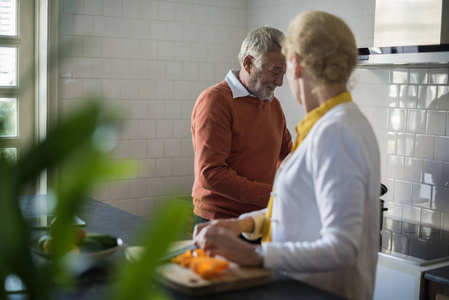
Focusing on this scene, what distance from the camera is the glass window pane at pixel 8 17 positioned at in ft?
13.1

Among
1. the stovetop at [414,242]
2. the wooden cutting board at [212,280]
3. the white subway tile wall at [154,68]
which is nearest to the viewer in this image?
the wooden cutting board at [212,280]

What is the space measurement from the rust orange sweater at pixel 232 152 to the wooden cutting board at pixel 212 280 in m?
1.04

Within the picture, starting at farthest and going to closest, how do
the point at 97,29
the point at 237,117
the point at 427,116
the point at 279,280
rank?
the point at 97,29, the point at 427,116, the point at 237,117, the point at 279,280

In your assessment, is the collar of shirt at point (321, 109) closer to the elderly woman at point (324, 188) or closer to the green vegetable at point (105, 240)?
the elderly woman at point (324, 188)

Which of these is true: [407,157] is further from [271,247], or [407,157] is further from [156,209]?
[156,209]

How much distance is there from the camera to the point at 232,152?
271 centimetres

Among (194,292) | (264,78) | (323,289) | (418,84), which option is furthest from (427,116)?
(194,292)

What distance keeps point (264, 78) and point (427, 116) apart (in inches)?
53.1

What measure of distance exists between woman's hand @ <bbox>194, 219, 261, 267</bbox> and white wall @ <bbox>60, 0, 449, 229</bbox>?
6.60 feet

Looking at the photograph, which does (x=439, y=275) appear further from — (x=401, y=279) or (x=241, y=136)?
(x=241, y=136)

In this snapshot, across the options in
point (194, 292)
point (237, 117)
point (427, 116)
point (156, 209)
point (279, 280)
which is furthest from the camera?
point (427, 116)

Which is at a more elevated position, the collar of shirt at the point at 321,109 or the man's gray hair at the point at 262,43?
the man's gray hair at the point at 262,43

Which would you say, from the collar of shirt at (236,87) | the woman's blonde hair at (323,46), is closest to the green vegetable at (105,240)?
the woman's blonde hair at (323,46)

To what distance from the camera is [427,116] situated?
3.58 meters
